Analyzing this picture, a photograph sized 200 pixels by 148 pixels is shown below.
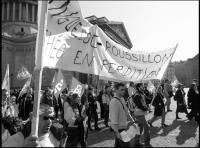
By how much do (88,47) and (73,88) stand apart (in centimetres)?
723

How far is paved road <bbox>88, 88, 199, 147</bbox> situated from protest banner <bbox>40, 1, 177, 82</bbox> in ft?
9.15

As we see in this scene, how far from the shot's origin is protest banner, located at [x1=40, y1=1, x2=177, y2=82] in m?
3.59

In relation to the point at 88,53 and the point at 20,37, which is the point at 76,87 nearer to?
the point at 88,53

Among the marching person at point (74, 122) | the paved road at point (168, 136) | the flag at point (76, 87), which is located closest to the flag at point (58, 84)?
the flag at point (76, 87)

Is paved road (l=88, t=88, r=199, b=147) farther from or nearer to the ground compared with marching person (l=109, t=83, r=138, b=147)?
nearer to the ground

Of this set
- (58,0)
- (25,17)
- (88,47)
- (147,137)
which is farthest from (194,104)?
(25,17)

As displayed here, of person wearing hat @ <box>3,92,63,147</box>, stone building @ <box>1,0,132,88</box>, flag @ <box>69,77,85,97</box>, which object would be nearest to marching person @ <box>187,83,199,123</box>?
flag @ <box>69,77,85,97</box>

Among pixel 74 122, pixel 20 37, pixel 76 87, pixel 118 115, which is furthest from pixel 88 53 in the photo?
pixel 20 37

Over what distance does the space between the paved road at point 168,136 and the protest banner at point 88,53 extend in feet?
9.15

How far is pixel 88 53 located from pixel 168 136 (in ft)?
16.5

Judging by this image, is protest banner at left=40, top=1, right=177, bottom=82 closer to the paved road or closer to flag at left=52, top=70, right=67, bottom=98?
the paved road

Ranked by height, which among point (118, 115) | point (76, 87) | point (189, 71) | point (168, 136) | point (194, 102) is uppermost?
point (189, 71)

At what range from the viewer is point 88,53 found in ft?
13.5

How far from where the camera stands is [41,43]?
2.79m
